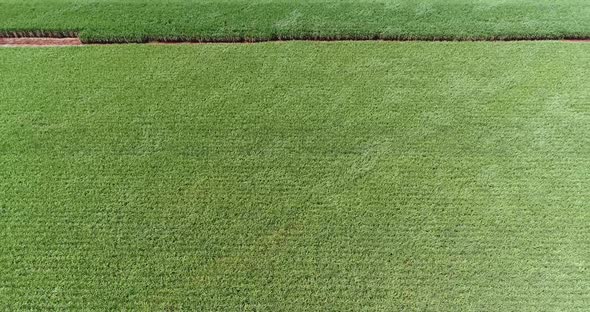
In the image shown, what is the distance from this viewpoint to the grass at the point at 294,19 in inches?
508

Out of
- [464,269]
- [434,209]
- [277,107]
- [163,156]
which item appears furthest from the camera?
[277,107]

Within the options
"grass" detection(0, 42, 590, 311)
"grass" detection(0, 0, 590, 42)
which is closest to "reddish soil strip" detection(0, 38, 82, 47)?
"grass" detection(0, 0, 590, 42)

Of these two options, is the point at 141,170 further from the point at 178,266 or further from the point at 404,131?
the point at 404,131

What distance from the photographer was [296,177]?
10.5 m

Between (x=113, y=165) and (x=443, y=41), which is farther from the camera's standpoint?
(x=443, y=41)

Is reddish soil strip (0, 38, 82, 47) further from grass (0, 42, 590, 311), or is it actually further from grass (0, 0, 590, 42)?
grass (0, 42, 590, 311)

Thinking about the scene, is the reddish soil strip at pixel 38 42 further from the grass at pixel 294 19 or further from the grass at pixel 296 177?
the grass at pixel 296 177

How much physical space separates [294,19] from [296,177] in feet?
17.6

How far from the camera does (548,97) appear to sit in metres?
11.6

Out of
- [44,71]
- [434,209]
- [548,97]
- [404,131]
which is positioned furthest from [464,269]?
[44,71]

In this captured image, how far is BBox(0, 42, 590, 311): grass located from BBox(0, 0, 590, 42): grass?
54 centimetres

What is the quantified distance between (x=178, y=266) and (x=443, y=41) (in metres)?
9.74

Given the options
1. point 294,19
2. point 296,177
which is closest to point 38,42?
point 294,19

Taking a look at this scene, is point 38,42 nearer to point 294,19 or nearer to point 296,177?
point 294,19
